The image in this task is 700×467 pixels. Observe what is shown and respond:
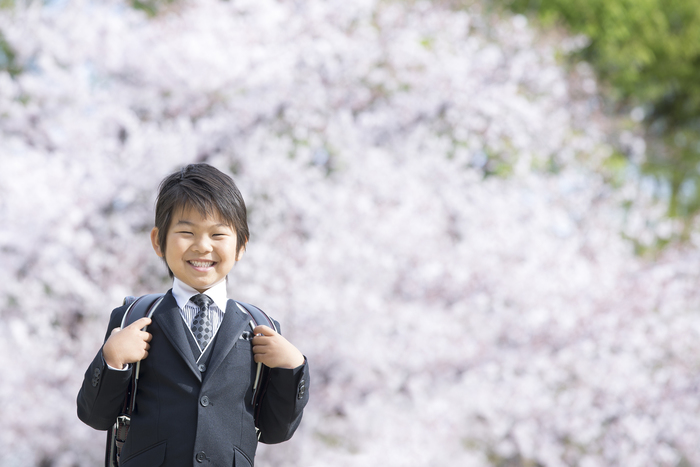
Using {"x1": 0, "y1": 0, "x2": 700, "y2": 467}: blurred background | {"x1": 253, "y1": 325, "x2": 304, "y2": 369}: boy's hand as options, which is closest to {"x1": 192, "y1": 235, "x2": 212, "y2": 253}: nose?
{"x1": 253, "y1": 325, "x2": 304, "y2": 369}: boy's hand

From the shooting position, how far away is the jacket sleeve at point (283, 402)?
62.2 inches

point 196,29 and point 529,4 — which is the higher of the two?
point 529,4

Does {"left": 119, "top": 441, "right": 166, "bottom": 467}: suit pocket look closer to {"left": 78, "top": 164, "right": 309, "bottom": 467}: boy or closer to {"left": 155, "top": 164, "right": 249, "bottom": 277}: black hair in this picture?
{"left": 78, "top": 164, "right": 309, "bottom": 467}: boy

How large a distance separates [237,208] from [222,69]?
4.14 m

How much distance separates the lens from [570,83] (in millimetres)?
7980

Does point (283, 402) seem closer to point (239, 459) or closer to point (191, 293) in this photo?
point (239, 459)

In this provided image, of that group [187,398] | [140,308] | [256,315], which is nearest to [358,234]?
[256,315]

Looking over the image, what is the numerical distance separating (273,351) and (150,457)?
36 cm

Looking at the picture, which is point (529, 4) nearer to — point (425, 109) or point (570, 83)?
point (570, 83)

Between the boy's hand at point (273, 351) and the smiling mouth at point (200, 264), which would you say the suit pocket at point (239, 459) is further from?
the smiling mouth at point (200, 264)

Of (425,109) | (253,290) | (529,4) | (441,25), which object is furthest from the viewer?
(529,4)

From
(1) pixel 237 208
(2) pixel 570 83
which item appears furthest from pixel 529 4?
(1) pixel 237 208

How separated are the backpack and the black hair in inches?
5.9

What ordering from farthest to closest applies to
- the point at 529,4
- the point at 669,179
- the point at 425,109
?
the point at 669,179 < the point at 529,4 < the point at 425,109
